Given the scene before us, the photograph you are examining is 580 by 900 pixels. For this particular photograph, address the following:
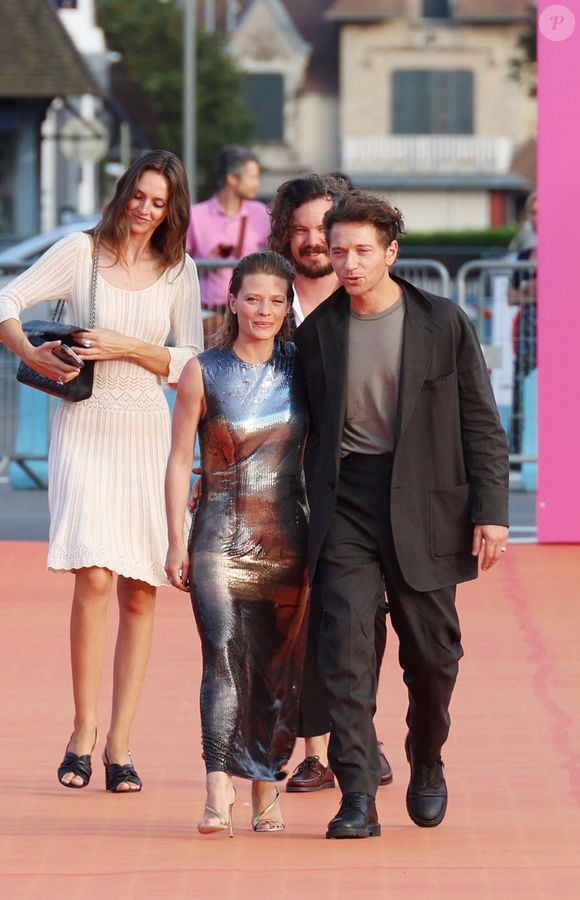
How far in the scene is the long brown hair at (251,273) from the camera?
5738mm

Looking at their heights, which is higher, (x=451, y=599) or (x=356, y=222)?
(x=356, y=222)

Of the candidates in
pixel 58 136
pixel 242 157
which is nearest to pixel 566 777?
pixel 242 157

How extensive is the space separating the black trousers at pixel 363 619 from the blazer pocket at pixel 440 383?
8.8 inches

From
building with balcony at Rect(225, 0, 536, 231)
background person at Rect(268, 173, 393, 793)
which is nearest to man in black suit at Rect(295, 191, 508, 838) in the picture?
background person at Rect(268, 173, 393, 793)

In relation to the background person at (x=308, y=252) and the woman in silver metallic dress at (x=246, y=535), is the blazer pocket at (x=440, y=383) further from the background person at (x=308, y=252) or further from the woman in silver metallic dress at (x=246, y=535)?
the background person at (x=308, y=252)

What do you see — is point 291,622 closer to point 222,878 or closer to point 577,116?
point 222,878

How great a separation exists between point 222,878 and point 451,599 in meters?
1.04

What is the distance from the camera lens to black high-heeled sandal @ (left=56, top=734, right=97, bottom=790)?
6.28 m

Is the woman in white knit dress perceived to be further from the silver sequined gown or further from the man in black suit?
the man in black suit

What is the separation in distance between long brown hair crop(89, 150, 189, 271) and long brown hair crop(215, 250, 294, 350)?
2.20ft

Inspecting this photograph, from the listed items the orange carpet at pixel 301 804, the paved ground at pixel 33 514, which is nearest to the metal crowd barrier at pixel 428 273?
the paved ground at pixel 33 514

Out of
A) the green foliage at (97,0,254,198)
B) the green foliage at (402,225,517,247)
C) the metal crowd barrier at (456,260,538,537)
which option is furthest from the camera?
the green foliage at (402,225,517,247)

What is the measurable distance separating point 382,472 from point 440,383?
295 mm

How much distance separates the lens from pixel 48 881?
17.6 ft
